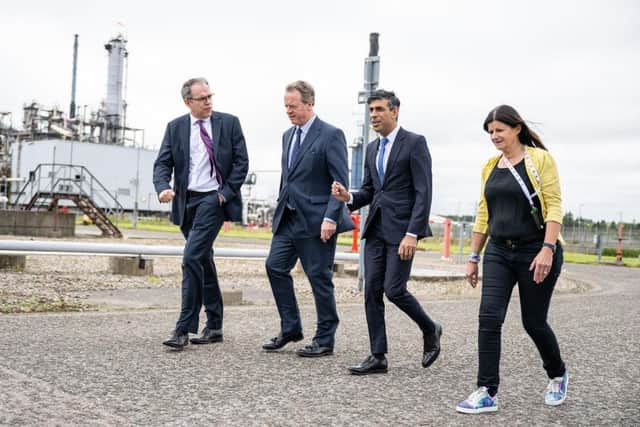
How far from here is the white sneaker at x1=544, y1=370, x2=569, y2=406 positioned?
14.5 ft

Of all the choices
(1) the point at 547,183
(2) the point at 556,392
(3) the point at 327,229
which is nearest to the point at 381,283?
(3) the point at 327,229

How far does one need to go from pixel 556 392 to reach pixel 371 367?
1181 millimetres

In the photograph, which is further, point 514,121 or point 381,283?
point 381,283

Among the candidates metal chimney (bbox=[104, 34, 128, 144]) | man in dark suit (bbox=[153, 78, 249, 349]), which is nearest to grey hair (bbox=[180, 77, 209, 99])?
man in dark suit (bbox=[153, 78, 249, 349])

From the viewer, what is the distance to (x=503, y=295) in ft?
14.1

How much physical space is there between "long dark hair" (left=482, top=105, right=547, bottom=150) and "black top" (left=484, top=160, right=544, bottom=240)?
0.51 ft

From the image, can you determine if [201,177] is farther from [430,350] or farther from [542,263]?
[542,263]

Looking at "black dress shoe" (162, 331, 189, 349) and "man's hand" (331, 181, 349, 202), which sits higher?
"man's hand" (331, 181, 349, 202)

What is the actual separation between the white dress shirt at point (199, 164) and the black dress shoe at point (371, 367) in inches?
72.9

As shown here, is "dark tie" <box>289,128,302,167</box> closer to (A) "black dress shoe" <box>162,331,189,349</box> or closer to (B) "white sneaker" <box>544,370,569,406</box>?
(A) "black dress shoe" <box>162,331,189,349</box>

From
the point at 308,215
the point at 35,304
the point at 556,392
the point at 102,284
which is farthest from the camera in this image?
the point at 102,284

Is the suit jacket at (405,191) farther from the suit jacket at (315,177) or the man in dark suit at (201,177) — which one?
the man in dark suit at (201,177)

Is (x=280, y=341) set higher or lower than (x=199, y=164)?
lower

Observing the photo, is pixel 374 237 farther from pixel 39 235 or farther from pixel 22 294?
pixel 39 235
